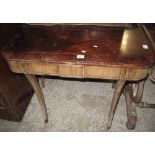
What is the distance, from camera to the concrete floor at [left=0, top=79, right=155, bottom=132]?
5.81 ft

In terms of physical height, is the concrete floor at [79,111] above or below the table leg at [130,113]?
below

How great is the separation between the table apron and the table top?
4 centimetres

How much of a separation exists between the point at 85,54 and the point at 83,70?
0.37 feet

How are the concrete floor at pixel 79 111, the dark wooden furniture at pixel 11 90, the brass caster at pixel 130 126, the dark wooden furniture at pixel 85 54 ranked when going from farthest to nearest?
the concrete floor at pixel 79 111 → the brass caster at pixel 130 126 → the dark wooden furniture at pixel 11 90 → the dark wooden furniture at pixel 85 54

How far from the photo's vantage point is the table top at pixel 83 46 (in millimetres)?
1114


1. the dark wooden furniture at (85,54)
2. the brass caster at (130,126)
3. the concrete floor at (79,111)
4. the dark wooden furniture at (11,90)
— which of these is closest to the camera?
the dark wooden furniture at (85,54)

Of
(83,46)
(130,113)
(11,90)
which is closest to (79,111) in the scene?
(130,113)

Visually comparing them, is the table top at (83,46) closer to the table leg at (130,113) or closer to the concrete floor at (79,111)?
the table leg at (130,113)

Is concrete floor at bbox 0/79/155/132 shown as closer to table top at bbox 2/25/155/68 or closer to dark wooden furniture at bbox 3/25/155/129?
dark wooden furniture at bbox 3/25/155/129

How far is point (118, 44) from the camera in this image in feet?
4.09

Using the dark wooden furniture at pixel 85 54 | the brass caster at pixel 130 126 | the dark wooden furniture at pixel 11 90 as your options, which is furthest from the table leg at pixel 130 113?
the dark wooden furniture at pixel 11 90

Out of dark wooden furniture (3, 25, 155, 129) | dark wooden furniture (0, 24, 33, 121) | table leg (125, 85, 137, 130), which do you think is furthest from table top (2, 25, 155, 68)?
table leg (125, 85, 137, 130)

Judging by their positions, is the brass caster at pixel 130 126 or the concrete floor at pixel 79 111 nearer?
the brass caster at pixel 130 126

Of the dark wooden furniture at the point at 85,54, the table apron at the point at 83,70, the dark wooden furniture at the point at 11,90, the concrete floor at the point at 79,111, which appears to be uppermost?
the dark wooden furniture at the point at 85,54
